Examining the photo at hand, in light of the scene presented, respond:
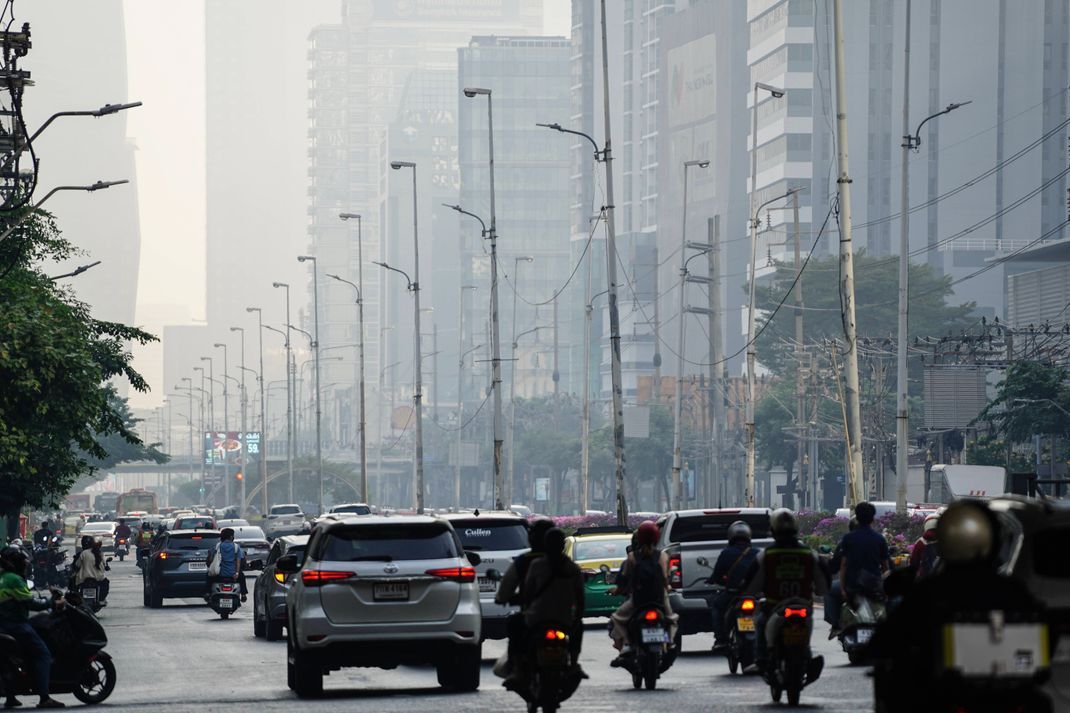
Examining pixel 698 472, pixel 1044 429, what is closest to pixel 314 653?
pixel 1044 429

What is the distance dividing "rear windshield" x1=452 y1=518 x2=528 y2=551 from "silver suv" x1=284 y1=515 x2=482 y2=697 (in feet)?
15.9

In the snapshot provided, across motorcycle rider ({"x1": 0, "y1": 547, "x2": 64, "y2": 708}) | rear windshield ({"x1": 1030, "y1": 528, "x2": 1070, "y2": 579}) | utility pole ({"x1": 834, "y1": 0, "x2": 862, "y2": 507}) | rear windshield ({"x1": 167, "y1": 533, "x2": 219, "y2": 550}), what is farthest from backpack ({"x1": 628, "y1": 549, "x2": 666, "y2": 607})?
rear windshield ({"x1": 167, "y1": 533, "x2": 219, "y2": 550})

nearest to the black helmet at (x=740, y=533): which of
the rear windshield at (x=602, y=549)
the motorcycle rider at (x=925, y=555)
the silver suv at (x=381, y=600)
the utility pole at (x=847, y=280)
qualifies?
the silver suv at (x=381, y=600)

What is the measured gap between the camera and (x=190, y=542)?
45094 millimetres

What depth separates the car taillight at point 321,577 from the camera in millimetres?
18703

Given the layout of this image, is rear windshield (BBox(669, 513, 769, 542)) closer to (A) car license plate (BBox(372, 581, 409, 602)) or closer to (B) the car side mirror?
(B) the car side mirror

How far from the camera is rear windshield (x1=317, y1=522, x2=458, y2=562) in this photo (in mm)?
18875

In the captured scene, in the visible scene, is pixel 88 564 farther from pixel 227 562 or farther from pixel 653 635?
pixel 653 635

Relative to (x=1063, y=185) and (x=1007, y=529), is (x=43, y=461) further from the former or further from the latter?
(x=1063, y=185)

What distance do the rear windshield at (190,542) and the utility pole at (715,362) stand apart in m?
34.8

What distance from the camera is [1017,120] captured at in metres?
144

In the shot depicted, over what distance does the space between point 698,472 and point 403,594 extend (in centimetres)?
10173

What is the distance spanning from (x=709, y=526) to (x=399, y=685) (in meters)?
5.83

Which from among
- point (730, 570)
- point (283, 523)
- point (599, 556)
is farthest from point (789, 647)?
point (283, 523)
